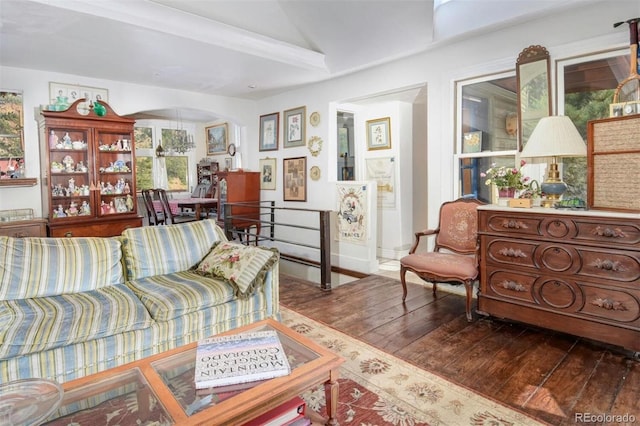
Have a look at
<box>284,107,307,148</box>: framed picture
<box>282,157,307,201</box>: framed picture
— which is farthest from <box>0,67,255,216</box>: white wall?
<box>282,157,307,201</box>: framed picture

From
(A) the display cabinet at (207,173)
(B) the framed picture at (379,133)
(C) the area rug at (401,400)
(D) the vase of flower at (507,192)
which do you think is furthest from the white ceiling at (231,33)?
(A) the display cabinet at (207,173)

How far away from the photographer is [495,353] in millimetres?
2416

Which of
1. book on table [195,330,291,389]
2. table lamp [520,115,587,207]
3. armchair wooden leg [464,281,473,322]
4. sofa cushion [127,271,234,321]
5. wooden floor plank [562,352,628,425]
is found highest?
table lamp [520,115,587,207]

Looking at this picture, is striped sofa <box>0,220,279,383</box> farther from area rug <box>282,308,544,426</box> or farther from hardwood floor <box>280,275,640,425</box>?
hardwood floor <box>280,275,640,425</box>

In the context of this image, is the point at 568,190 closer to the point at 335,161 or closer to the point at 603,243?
the point at 603,243

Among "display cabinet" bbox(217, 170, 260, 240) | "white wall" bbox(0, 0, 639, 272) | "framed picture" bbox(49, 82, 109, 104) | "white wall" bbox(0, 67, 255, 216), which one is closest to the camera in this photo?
"white wall" bbox(0, 0, 639, 272)

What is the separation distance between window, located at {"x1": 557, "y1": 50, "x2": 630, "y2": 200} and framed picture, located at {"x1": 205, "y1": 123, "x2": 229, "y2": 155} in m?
6.63

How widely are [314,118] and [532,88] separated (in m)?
2.76

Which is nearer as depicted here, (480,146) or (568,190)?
(568,190)

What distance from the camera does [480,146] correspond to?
361 centimetres

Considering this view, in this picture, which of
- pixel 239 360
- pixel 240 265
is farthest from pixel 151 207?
pixel 239 360

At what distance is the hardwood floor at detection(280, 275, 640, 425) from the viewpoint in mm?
1896

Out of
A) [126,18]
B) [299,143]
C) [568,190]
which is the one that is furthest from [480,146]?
[126,18]

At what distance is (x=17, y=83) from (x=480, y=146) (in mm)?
4986
